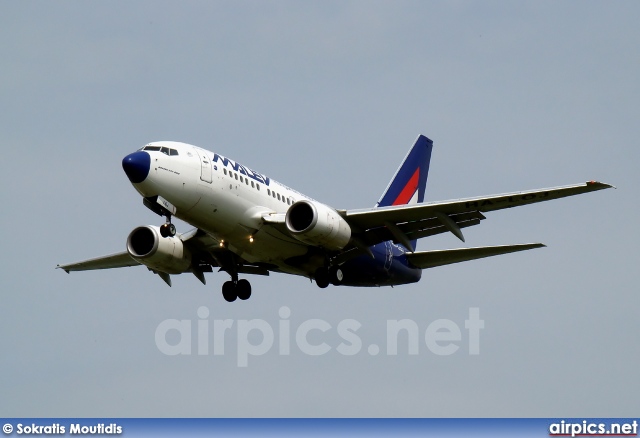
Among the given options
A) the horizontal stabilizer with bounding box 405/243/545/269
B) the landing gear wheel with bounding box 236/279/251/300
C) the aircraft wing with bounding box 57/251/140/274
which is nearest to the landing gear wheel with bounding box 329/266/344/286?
the horizontal stabilizer with bounding box 405/243/545/269

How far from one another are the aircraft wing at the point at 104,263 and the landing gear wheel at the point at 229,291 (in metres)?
4.50

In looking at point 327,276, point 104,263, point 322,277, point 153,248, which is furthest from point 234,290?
point 104,263

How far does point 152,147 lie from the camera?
39969mm

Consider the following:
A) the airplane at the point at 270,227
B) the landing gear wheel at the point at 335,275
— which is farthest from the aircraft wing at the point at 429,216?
the landing gear wheel at the point at 335,275

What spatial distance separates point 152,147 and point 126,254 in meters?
9.61

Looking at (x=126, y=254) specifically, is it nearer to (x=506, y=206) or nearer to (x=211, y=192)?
(x=211, y=192)

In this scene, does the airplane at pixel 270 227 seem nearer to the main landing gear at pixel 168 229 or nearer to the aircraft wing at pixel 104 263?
the main landing gear at pixel 168 229

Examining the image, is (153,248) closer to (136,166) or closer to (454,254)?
(136,166)

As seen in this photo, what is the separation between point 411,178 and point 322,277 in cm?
1026

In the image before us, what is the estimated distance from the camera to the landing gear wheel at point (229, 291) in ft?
152

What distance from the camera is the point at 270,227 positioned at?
41.8 meters

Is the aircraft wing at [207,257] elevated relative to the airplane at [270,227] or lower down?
elevated

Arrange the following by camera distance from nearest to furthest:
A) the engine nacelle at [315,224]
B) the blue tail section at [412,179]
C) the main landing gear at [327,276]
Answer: the engine nacelle at [315,224] → the main landing gear at [327,276] → the blue tail section at [412,179]

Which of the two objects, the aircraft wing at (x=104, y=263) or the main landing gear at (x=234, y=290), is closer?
the main landing gear at (x=234, y=290)
